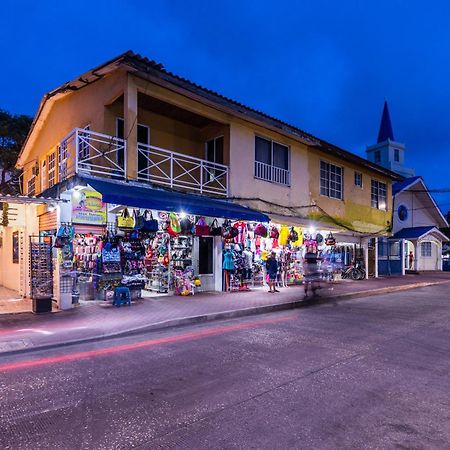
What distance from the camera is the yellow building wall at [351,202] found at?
19.1 meters

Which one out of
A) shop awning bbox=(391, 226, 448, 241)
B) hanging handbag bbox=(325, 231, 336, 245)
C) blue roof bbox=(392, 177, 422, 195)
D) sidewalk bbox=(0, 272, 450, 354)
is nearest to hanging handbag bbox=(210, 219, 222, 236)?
sidewalk bbox=(0, 272, 450, 354)

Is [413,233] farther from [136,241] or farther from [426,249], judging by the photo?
[136,241]

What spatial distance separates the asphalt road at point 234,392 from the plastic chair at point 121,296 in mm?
3476

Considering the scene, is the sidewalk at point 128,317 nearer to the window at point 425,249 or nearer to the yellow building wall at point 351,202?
the yellow building wall at point 351,202

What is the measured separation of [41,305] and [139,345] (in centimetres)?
422

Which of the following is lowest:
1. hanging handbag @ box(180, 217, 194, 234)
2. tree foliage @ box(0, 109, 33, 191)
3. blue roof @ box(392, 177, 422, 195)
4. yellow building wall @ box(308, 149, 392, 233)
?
hanging handbag @ box(180, 217, 194, 234)

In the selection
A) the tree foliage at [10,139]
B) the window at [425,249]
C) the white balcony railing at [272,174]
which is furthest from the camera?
the window at [425,249]

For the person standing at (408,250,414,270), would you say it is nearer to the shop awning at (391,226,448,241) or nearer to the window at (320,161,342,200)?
the shop awning at (391,226,448,241)

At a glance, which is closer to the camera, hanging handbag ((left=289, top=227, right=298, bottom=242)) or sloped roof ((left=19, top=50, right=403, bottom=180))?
sloped roof ((left=19, top=50, right=403, bottom=180))

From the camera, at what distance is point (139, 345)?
7.25 meters

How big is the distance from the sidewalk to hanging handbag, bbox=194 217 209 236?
7.16 feet

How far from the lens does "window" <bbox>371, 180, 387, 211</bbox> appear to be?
78.8 ft

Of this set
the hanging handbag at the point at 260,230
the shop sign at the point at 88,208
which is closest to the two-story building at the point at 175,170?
the shop sign at the point at 88,208

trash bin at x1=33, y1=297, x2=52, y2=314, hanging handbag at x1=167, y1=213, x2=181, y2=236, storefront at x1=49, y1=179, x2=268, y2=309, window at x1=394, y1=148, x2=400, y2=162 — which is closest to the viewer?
trash bin at x1=33, y1=297, x2=52, y2=314
